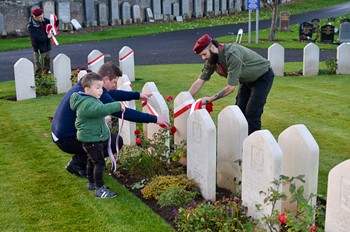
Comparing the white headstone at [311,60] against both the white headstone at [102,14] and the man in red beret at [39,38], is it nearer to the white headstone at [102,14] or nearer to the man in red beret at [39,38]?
the man in red beret at [39,38]

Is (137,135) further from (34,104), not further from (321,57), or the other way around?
(321,57)

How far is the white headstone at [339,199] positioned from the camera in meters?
3.59

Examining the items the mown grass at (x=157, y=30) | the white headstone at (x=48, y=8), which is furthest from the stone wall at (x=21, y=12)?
the mown grass at (x=157, y=30)

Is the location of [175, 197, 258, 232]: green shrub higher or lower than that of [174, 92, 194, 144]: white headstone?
lower

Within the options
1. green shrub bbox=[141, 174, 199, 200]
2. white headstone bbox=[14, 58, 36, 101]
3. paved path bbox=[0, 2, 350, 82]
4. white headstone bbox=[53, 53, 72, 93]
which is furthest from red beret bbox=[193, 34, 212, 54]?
paved path bbox=[0, 2, 350, 82]

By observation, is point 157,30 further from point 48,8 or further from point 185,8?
point 185,8

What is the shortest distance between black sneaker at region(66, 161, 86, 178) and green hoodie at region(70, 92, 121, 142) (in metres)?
0.84

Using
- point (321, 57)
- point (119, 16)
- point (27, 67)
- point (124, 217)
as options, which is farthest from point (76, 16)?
point (124, 217)

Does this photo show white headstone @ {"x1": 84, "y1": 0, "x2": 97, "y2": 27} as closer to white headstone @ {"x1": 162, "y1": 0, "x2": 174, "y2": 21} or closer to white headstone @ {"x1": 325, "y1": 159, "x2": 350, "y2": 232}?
white headstone @ {"x1": 162, "y1": 0, "x2": 174, "y2": 21}

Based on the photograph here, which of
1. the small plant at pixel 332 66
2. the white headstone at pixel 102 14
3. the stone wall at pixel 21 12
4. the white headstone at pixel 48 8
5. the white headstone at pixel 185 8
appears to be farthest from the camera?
the white headstone at pixel 185 8

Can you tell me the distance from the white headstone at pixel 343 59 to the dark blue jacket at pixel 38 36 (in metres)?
6.72

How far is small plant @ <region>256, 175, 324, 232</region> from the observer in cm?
372

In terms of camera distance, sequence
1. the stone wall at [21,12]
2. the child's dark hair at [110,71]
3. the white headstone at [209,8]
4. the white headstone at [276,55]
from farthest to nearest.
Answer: the white headstone at [209,8], the stone wall at [21,12], the white headstone at [276,55], the child's dark hair at [110,71]

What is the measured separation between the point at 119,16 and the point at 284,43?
1213cm
